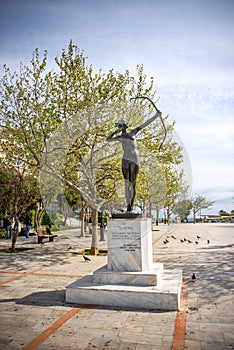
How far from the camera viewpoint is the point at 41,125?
13016 millimetres

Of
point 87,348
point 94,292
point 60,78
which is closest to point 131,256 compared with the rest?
point 94,292

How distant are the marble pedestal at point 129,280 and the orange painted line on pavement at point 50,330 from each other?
0.57m

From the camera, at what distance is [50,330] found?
5.41 m

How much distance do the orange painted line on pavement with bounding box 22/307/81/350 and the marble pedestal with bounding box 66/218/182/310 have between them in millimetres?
571

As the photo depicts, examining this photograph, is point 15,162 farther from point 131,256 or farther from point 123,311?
point 123,311

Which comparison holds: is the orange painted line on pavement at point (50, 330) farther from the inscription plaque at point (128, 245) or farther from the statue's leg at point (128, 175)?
the statue's leg at point (128, 175)

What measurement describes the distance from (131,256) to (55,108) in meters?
8.21

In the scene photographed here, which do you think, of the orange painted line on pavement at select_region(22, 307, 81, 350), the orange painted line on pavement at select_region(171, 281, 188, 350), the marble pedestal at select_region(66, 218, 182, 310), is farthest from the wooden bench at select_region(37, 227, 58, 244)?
the orange painted line on pavement at select_region(171, 281, 188, 350)

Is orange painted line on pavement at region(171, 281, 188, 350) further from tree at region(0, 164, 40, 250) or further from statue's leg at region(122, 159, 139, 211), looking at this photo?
tree at region(0, 164, 40, 250)

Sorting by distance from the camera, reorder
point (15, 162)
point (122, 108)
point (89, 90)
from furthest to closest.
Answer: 1. point (15, 162)
2. point (89, 90)
3. point (122, 108)

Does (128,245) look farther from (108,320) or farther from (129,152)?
(129,152)

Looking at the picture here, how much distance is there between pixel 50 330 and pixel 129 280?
2327mm

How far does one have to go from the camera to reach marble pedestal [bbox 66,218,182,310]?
6523 millimetres

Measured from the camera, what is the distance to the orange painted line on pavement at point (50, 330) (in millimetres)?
4801
